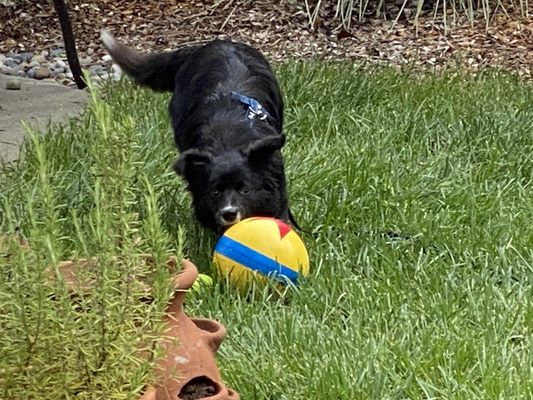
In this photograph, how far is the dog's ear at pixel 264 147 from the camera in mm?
4590

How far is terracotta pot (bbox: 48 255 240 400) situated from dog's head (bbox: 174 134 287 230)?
178 centimetres

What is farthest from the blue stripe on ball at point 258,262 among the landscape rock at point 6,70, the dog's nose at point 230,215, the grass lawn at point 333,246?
the landscape rock at point 6,70

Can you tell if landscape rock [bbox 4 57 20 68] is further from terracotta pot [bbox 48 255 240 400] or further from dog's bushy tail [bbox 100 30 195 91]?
terracotta pot [bbox 48 255 240 400]

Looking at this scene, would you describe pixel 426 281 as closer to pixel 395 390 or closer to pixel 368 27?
pixel 395 390

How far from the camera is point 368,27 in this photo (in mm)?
9562

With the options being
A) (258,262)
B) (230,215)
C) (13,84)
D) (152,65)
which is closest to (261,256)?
(258,262)

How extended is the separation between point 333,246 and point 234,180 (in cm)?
53

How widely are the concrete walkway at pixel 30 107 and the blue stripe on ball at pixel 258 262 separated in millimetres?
2235

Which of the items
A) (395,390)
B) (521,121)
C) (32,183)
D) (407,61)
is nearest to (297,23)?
(407,61)

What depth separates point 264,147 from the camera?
462 centimetres

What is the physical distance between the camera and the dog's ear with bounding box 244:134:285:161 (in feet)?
15.1

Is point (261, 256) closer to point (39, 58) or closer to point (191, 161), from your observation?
point (191, 161)

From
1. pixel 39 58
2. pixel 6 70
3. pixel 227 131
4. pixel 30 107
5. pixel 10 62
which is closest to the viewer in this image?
pixel 227 131

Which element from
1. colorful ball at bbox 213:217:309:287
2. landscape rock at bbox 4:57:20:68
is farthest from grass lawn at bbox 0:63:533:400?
landscape rock at bbox 4:57:20:68
